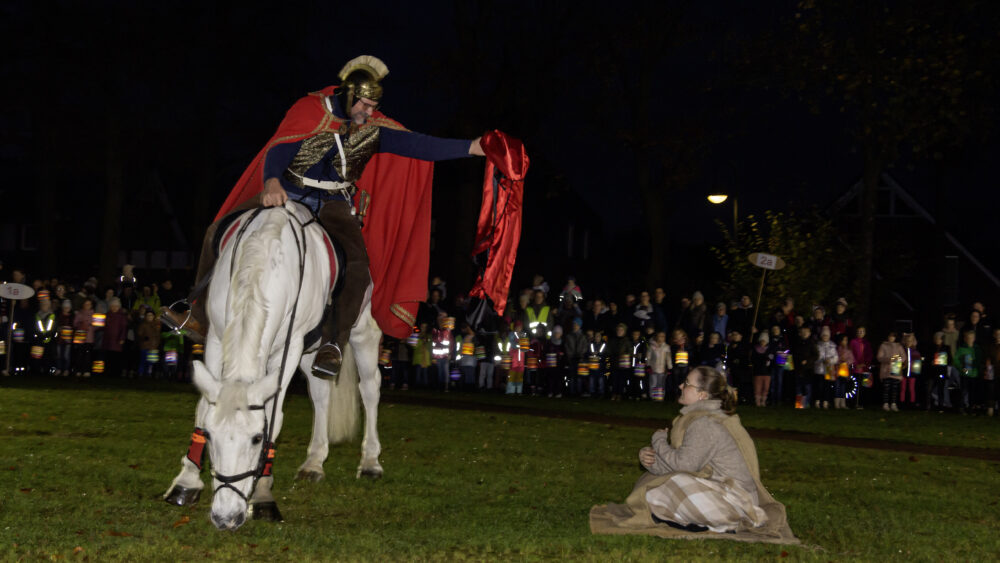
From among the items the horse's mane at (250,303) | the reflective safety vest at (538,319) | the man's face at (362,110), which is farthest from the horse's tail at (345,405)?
the reflective safety vest at (538,319)

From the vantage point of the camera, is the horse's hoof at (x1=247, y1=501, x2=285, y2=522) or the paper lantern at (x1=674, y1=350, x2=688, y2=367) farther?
the paper lantern at (x1=674, y1=350, x2=688, y2=367)

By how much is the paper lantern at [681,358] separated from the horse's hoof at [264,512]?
13772 mm

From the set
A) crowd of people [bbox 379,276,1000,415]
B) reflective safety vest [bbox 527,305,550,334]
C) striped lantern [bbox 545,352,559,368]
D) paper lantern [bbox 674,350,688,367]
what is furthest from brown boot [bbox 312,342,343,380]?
reflective safety vest [bbox 527,305,550,334]

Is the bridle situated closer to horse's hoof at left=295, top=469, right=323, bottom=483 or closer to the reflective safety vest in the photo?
horse's hoof at left=295, top=469, right=323, bottom=483

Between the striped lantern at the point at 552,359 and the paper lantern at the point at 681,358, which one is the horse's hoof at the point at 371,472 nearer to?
the paper lantern at the point at 681,358

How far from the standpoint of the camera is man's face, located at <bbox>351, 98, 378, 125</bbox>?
8336mm

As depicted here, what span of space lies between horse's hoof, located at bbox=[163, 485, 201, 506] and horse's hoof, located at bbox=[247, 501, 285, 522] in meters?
0.57

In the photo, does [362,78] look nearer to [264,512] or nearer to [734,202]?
[264,512]

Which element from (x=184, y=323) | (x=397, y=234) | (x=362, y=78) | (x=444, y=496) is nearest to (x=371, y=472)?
(x=444, y=496)

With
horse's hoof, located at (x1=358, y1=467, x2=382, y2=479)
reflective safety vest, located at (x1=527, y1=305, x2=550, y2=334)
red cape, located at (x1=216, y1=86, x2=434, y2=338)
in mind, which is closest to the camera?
horse's hoof, located at (x1=358, y1=467, x2=382, y2=479)

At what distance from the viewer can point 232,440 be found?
564 centimetres

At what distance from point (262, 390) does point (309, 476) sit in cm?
270

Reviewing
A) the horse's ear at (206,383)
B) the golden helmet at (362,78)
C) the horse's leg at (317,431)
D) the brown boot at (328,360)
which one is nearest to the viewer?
the horse's ear at (206,383)

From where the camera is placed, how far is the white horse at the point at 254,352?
5637 millimetres
